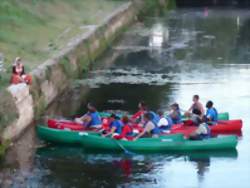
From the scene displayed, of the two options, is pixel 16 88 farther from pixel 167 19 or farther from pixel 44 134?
pixel 167 19

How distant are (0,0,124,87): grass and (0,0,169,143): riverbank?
0.57m

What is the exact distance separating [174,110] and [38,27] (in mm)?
14504

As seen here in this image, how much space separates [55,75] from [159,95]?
3999 mm

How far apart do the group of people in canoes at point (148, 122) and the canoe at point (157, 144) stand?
243 millimetres

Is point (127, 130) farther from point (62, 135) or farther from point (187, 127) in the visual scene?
point (187, 127)

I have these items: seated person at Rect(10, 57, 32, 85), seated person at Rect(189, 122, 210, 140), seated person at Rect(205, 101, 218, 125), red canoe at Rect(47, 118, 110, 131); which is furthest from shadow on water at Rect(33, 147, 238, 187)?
seated person at Rect(10, 57, 32, 85)

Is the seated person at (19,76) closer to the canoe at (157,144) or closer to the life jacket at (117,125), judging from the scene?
the canoe at (157,144)

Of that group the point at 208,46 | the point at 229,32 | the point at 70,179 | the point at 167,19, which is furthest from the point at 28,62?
the point at 167,19

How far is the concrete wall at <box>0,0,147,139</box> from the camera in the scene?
71.6 feet

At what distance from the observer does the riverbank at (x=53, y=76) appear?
21.2 metres

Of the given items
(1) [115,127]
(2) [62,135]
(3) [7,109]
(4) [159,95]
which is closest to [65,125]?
(2) [62,135]

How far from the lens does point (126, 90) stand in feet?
95.9

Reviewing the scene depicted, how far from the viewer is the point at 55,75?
89.9 ft

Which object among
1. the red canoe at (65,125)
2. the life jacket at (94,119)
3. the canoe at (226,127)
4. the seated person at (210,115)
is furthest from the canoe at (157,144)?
the seated person at (210,115)
